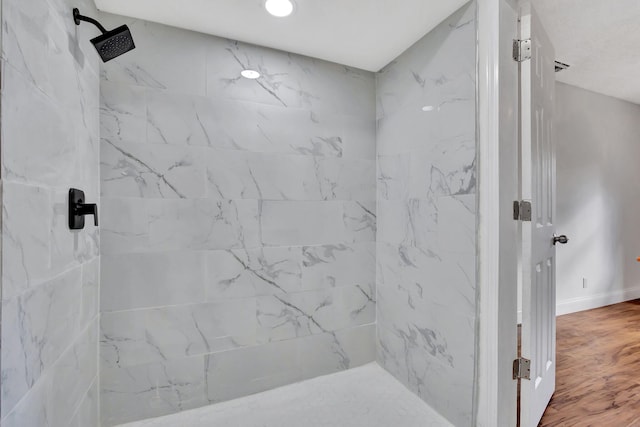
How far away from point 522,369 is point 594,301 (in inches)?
119

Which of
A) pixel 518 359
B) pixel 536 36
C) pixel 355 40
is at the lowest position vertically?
pixel 518 359

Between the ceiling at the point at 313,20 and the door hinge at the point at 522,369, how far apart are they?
177 centimetres

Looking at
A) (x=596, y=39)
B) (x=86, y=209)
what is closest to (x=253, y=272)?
(x=86, y=209)

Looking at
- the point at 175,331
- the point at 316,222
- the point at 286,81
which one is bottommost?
the point at 175,331

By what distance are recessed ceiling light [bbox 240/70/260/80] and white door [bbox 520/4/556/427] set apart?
55.5 inches

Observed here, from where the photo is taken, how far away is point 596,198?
138 inches

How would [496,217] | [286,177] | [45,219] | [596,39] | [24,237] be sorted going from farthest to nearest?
1. [596,39]
2. [286,177]
3. [496,217]
4. [45,219]
5. [24,237]

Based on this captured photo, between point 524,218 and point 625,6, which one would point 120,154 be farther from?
point 625,6

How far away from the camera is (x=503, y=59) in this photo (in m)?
1.37

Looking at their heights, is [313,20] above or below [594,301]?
above

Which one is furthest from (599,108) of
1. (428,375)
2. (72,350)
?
(72,350)

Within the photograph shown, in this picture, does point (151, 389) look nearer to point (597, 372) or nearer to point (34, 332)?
point (34, 332)

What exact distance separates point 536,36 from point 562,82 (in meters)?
2.35

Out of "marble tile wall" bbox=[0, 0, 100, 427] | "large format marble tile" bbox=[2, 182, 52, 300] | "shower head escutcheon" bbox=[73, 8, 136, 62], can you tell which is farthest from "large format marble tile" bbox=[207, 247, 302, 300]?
"shower head escutcheon" bbox=[73, 8, 136, 62]
